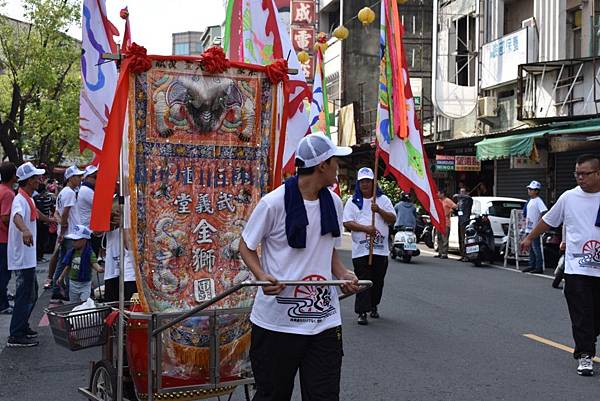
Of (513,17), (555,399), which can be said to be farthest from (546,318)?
(513,17)

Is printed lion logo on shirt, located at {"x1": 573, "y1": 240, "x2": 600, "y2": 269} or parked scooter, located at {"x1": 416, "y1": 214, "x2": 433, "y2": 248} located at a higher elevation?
printed lion logo on shirt, located at {"x1": 573, "y1": 240, "x2": 600, "y2": 269}

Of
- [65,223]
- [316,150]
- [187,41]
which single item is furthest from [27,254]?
[187,41]

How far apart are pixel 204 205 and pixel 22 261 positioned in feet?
11.1

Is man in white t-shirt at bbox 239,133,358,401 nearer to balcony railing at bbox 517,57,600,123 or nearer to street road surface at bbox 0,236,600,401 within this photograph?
street road surface at bbox 0,236,600,401

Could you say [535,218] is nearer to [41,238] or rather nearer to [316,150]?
[41,238]

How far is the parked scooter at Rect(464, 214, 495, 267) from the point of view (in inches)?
683

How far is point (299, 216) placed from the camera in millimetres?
4180

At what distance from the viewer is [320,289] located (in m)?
4.25

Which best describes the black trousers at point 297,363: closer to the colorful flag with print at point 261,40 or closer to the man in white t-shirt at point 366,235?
the colorful flag with print at point 261,40

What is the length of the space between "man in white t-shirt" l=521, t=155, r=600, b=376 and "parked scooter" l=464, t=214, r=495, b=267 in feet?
33.1

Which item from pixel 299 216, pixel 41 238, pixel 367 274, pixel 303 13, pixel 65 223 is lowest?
pixel 41 238

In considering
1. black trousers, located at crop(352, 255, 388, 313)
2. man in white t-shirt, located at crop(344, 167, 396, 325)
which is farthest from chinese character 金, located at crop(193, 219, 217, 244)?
black trousers, located at crop(352, 255, 388, 313)

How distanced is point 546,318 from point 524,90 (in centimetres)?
1315

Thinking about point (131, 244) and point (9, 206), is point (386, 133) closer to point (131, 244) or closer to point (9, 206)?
point (131, 244)
